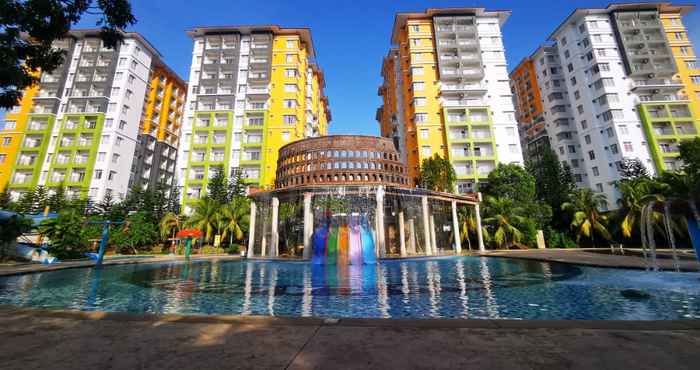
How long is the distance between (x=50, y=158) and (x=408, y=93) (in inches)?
2837

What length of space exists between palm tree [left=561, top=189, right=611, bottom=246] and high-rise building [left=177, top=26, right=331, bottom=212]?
162 feet

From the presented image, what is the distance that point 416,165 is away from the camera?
186ft

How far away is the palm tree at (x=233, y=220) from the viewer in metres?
42.1

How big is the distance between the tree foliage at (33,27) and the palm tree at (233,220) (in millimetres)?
34448

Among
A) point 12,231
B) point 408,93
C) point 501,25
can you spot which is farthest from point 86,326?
point 501,25

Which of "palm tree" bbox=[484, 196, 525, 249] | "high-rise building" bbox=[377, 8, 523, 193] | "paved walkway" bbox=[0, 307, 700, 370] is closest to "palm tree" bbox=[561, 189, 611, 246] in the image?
"palm tree" bbox=[484, 196, 525, 249]

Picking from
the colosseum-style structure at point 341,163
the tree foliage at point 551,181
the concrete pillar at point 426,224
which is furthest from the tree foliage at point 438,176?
the tree foliage at point 551,181

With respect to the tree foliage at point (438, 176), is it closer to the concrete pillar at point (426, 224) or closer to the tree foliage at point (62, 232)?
the concrete pillar at point (426, 224)

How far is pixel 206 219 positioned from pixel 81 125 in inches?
1506

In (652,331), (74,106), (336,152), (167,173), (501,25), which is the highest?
(501,25)

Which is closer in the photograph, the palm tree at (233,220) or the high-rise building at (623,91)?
the palm tree at (233,220)

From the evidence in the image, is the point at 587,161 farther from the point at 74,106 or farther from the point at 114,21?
the point at 74,106

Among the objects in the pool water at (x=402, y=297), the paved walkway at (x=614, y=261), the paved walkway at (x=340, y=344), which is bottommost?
the pool water at (x=402, y=297)

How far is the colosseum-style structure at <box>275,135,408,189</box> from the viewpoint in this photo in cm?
4666
